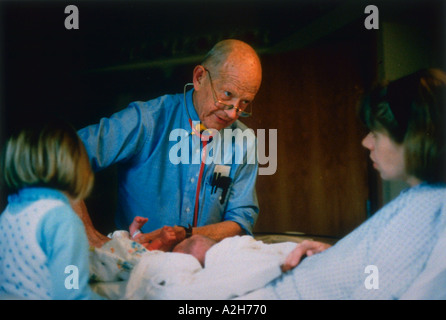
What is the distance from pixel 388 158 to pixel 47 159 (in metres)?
0.98

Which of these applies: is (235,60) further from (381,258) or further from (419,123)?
(381,258)

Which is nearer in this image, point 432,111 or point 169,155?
point 432,111

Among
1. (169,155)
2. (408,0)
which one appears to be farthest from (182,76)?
(408,0)

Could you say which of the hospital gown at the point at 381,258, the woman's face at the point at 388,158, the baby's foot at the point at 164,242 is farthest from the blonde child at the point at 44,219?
the woman's face at the point at 388,158

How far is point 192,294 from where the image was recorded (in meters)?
1.07

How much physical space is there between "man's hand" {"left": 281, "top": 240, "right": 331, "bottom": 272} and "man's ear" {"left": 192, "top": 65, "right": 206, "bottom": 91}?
2.04 ft

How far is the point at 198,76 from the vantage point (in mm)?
1324

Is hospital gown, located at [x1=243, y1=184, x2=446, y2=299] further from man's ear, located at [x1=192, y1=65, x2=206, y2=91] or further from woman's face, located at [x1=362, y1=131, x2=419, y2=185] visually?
man's ear, located at [x1=192, y1=65, x2=206, y2=91]

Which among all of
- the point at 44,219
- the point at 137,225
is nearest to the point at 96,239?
the point at 137,225

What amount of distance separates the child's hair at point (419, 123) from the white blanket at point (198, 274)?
1.52ft

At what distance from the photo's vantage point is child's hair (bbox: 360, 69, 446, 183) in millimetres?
1087

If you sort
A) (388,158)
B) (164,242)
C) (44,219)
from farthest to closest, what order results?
(164,242)
(388,158)
(44,219)
